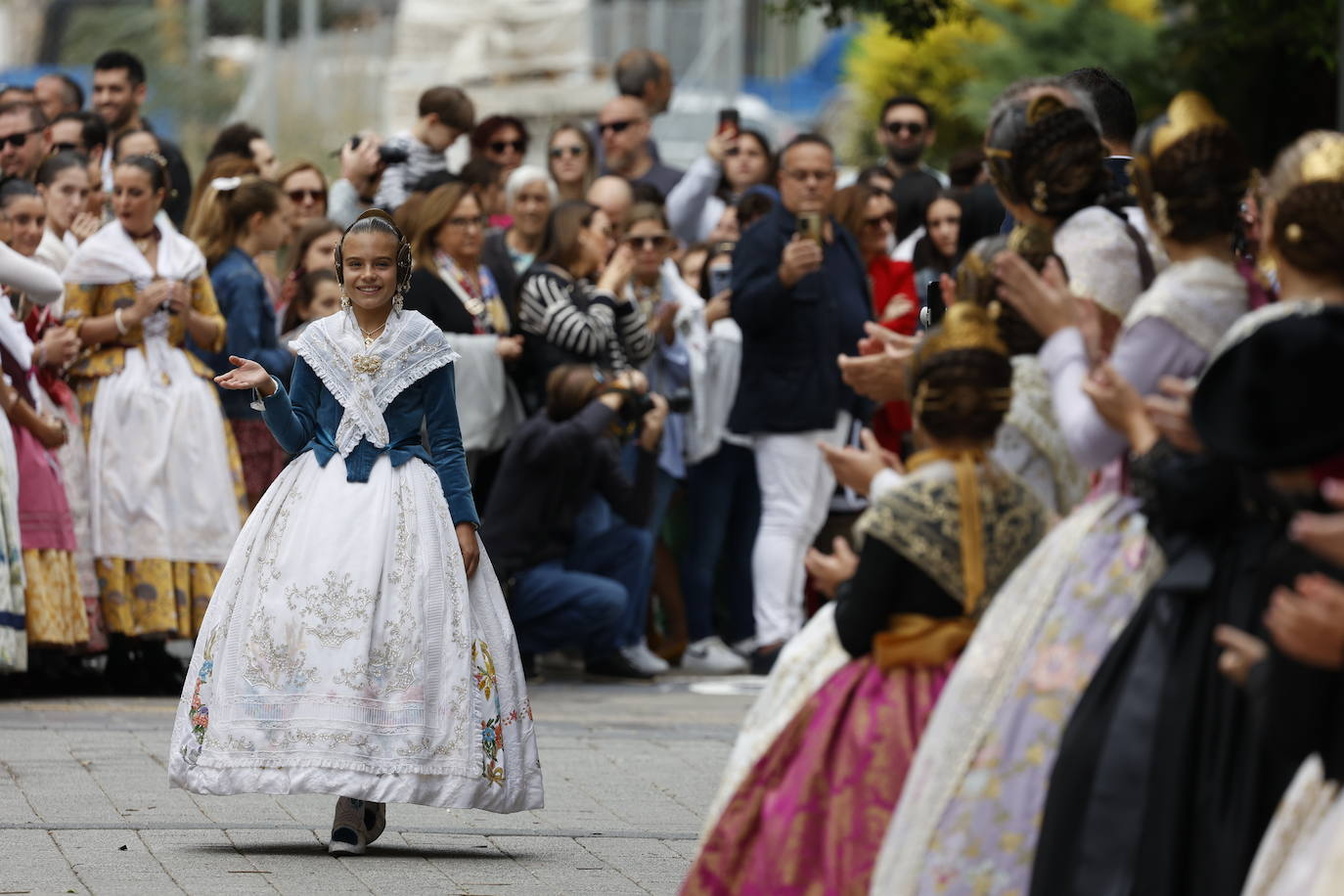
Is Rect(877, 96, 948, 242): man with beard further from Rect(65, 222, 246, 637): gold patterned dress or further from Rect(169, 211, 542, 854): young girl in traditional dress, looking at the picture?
Rect(169, 211, 542, 854): young girl in traditional dress

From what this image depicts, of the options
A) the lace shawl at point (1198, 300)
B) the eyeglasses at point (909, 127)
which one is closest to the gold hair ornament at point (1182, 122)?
the lace shawl at point (1198, 300)

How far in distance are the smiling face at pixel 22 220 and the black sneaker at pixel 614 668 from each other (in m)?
3.17

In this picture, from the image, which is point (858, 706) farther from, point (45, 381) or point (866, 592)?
point (45, 381)

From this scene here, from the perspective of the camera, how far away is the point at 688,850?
23.0 feet

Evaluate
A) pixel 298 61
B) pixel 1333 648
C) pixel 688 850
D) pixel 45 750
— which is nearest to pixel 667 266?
pixel 45 750

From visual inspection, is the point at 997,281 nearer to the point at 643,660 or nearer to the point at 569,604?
the point at 569,604

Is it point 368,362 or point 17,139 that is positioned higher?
point 17,139

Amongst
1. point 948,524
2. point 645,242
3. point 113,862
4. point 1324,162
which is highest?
point 1324,162

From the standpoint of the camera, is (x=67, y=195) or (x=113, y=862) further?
(x=67, y=195)

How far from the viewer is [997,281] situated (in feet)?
16.7

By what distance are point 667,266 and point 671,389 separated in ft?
2.22

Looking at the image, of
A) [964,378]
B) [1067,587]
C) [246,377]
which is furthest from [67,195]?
[1067,587]

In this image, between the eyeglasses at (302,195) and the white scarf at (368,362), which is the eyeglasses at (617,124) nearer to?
the eyeglasses at (302,195)

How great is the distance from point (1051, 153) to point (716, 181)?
26.8 ft
